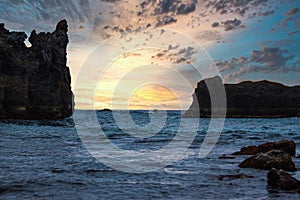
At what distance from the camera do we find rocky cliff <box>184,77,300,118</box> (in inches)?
4380

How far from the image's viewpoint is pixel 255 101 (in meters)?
114

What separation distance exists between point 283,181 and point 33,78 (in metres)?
64.6

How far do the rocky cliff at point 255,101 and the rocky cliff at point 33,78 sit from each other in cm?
5812

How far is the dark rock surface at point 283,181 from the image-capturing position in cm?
812

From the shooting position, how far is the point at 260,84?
125 m

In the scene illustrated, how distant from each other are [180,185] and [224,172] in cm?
307

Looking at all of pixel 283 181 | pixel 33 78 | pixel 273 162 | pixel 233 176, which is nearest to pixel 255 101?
pixel 33 78

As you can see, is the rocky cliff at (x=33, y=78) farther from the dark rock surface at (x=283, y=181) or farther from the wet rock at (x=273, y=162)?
the dark rock surface at (x=283, y=181)

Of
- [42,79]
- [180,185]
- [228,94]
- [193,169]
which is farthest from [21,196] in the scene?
[228,94]

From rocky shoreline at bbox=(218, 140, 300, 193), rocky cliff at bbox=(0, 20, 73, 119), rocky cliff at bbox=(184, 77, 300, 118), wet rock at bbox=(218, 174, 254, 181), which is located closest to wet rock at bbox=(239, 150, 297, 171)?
rocky shoreline at bbox=(218, 140, 300, 193)

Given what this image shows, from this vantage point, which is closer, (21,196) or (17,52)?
(21,196)

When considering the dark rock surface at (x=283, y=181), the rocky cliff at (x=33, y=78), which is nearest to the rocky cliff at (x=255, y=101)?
the rocky cliff at (x=33, y=78)

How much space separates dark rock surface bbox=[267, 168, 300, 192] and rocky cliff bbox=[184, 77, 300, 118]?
103735 millimetres

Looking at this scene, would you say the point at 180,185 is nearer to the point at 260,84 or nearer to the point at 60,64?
the point at 60,64
